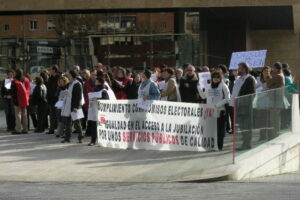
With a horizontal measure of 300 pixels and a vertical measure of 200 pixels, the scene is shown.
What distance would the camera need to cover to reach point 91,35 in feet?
107

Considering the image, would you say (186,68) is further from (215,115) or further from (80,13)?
(80,13)

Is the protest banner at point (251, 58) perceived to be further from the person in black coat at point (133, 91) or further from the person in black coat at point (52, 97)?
the person in black coat at point (52, 97)

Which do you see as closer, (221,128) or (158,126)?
(221,128)

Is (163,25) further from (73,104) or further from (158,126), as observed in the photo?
(158,126)

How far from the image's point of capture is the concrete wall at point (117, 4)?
31594mm

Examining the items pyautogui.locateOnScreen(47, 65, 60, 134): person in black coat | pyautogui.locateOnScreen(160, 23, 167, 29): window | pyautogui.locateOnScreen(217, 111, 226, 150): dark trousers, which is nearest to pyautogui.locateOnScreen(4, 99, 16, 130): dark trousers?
pyautogui.locateOnScreen(47, 65, 60, 134): person in black coat

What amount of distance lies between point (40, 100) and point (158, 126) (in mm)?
5208

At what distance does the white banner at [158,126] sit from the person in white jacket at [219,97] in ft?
0.42

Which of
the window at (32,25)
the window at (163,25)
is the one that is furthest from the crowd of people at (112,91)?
the window at (163,25)

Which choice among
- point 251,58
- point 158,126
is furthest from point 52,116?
point 251,58

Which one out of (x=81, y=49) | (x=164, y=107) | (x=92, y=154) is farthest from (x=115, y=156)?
(x=81, y=49)

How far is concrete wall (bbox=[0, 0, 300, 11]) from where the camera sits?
31594mm

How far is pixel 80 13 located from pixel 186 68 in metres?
16.7

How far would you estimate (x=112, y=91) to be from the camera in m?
17.9
